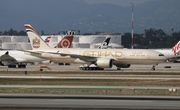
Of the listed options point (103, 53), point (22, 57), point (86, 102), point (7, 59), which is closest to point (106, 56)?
point (103, 53)

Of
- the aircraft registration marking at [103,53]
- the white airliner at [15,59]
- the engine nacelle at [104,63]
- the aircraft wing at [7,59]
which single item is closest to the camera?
the engine nacelle at [104,63]

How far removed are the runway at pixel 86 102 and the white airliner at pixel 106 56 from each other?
121 feet

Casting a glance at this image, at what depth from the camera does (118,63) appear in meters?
74.8

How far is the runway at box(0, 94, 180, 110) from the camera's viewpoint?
2894 centimetres

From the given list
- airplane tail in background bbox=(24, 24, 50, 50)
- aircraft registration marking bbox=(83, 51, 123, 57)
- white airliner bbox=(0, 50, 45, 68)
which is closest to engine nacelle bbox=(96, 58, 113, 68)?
aircraft registration marking bbox=(83, 51, 123, 57)

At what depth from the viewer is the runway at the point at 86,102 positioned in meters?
28.9

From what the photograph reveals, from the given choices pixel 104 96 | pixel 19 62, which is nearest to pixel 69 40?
pixel 19 62

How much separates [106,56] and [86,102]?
43311 millimetres

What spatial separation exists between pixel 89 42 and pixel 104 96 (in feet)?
531

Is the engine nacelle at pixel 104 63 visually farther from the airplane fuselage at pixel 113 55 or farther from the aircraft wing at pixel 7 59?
the aircraft wing at pixel 7 59

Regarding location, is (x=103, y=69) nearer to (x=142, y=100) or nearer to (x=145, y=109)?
(x=142, y=100)

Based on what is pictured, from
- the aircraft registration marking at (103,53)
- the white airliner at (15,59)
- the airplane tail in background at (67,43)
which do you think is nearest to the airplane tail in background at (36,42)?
the white airliner at (15,59)

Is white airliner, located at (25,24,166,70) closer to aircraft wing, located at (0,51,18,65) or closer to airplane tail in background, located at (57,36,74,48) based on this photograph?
aircraft wing, located at (0,51,18,65)

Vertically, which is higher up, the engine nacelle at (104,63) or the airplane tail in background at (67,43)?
the airplane tail in background at (67,43)
